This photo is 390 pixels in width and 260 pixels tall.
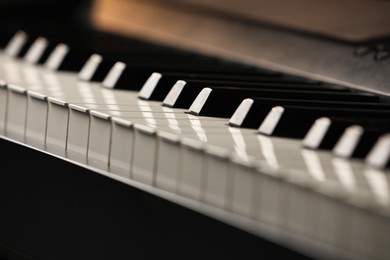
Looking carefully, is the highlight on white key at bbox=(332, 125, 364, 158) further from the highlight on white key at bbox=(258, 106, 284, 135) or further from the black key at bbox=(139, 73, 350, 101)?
the black key at bbox=(139, 73, 350, 101)

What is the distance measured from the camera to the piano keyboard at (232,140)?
37.7 inches

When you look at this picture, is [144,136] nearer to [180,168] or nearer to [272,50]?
[180,168]

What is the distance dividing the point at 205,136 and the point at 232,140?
0.03 meters

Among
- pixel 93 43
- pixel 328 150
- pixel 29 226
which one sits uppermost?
pixel 328 150

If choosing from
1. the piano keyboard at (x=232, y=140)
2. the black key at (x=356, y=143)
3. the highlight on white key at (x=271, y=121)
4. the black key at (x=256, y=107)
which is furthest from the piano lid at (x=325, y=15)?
the black key at (x=356, y=143)

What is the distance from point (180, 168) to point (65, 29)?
1221 millimetres

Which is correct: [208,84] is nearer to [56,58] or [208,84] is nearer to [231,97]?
[231,97]

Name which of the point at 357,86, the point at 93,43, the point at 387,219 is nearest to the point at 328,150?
the point at 387,219

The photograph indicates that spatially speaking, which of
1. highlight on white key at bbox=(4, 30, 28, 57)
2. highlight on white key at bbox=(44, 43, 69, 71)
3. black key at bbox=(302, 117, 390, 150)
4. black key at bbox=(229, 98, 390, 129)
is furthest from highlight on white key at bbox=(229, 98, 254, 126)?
highlight on white key at bbox=(4, 30, 28, 57)

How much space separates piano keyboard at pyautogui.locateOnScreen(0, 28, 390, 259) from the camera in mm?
957

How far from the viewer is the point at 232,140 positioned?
1180 mm

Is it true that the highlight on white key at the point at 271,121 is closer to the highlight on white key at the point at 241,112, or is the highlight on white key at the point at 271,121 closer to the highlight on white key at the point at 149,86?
the highlight on white key at the point at 241,112

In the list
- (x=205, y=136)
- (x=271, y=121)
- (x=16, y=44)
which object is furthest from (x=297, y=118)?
(x=16, y=44)

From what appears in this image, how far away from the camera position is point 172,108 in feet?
4.71
